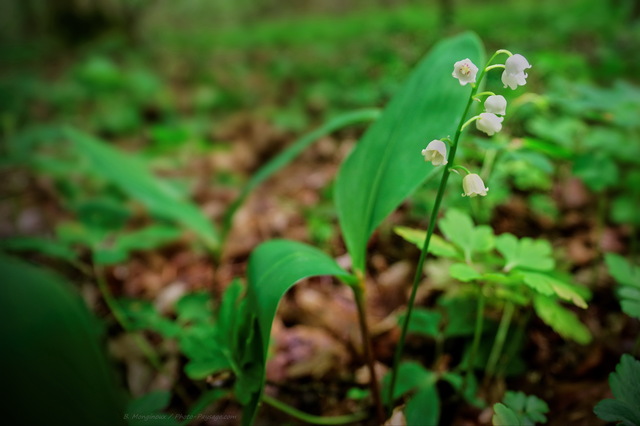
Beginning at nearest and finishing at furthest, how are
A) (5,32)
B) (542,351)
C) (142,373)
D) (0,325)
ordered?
1. (0,325)
2. (542,351)
3. (142,373)
4. (5,32)

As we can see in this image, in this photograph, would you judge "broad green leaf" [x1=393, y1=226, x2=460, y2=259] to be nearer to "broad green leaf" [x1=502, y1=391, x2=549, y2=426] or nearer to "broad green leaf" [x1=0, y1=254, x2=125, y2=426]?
"broad green leaf" [x1=502, y1=391, x2=549, y2=426]

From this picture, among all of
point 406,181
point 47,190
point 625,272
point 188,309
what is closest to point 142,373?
point 188,309

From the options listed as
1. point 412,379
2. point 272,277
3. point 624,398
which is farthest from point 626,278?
point 272,277

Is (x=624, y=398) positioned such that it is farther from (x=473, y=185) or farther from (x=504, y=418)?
(x=473, y=185)

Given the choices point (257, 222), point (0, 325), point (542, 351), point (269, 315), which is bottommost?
point (257, 222)

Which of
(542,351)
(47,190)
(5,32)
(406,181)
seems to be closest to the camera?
(406,181)

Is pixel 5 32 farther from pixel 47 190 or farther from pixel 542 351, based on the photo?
pixel 542 351
